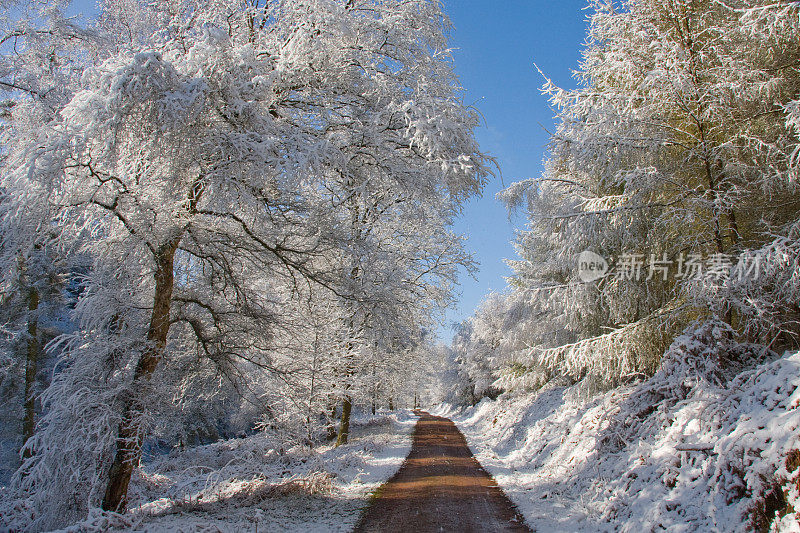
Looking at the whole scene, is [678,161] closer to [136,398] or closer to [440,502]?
[440,502]

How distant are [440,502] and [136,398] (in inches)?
217

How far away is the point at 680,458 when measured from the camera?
560 cm

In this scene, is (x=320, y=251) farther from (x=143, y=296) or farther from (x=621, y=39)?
(x=621, y=39)

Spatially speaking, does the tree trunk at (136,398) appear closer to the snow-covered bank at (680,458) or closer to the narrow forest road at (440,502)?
the narrow forest road at (440,502)

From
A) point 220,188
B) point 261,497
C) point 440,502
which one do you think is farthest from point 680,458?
point 220,188

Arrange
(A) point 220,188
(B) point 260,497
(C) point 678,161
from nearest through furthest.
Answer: (A) point 220,188 < (B) point 260,497 < (C) point 678,161

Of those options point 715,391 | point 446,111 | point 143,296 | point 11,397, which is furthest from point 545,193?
point 11,397

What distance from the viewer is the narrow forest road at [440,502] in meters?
6.38

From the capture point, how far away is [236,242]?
614 cm

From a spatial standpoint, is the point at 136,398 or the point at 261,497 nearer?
the point at 136,398

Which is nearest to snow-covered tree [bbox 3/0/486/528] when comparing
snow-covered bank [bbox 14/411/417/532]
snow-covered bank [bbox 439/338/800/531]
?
snow-covered bank [bbox 14/411/417/532]

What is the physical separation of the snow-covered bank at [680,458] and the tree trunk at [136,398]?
5903 millimetres

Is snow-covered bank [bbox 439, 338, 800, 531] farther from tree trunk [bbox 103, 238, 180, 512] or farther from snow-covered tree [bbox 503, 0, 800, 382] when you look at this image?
tree trunk [bbox 103, 238, 180, 512]

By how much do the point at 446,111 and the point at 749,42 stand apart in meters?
6.58
